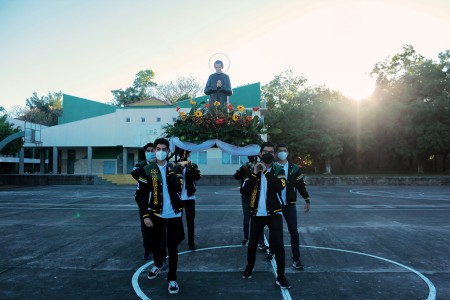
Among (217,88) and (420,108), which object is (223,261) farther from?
(420,108)

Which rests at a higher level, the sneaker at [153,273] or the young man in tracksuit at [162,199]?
the young man in tracksuit at [162,199]

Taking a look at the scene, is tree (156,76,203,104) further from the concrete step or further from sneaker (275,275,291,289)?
sneaker (275,275,291,289)

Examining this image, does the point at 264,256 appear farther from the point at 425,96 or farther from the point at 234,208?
the point at 425,96

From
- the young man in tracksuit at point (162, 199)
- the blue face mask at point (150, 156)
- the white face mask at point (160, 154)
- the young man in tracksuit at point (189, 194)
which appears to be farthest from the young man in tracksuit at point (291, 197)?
the blue face mask at point (150, 156)

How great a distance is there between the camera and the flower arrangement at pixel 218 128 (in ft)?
25.4

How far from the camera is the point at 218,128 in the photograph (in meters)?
7.82

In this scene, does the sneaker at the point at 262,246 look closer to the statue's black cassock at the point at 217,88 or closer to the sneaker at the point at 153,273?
the sneaker at the point at 153,273

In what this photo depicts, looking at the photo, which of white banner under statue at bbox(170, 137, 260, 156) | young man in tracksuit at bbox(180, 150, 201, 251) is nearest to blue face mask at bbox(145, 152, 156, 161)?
white banner under statue at bbox(170, 137, 260, 156)

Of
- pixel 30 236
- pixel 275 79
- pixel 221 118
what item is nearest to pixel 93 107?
pixel 275 79

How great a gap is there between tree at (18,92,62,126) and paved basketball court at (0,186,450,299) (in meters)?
67.9

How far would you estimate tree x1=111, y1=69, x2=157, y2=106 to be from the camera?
255 feet

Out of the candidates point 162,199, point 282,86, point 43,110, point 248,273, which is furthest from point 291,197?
point 43,110

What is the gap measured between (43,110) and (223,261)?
83.8 m

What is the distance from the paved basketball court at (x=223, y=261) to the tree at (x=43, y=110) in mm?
67853
